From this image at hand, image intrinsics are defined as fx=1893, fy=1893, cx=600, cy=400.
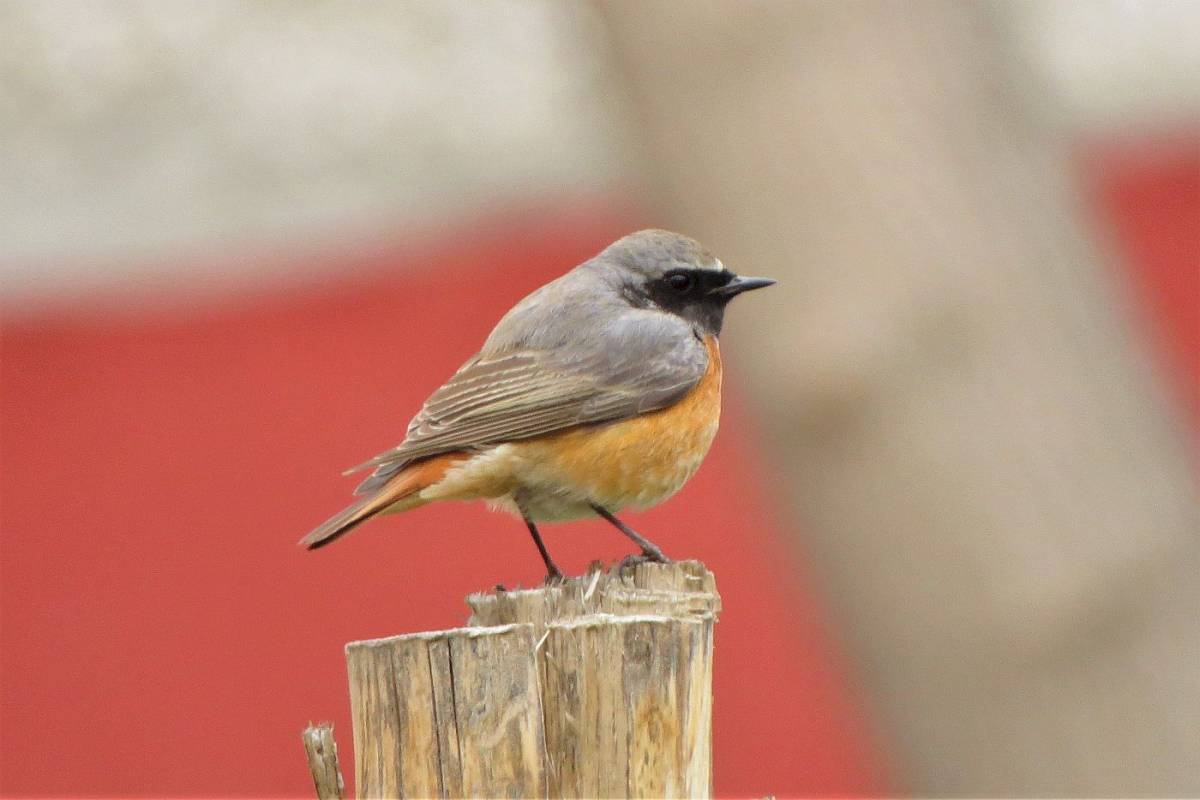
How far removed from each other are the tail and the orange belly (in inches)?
1.0

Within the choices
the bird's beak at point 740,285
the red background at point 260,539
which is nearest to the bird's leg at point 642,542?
the bird's beak at point 740,285

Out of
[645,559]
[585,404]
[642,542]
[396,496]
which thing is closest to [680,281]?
[585,404]

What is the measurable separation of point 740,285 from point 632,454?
57cm

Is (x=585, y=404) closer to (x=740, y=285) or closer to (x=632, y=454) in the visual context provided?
(x=632, y=454)

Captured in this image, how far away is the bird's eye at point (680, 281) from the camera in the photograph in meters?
5.36

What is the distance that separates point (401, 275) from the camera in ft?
27.3

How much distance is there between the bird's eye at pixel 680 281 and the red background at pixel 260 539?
2.53m

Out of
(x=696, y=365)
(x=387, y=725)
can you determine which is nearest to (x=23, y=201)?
(x=696, y=365)

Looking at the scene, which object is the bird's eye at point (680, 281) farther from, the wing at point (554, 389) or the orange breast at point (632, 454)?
the orange breast at point (632, 454)

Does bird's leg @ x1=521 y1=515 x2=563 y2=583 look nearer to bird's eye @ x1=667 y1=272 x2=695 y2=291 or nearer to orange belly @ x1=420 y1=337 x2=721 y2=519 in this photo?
orange belly @ x1=420 y1=337 x2=721 y2=519

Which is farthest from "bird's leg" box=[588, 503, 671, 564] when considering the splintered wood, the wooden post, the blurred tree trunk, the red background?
the red background

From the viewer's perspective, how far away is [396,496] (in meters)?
4.48

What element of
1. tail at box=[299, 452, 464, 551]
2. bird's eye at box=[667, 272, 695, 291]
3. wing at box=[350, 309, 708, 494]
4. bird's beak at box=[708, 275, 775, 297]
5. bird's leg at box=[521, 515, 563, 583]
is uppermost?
bird's eye at box=[667, 272, 695, 291]

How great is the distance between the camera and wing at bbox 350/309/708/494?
4.62m
